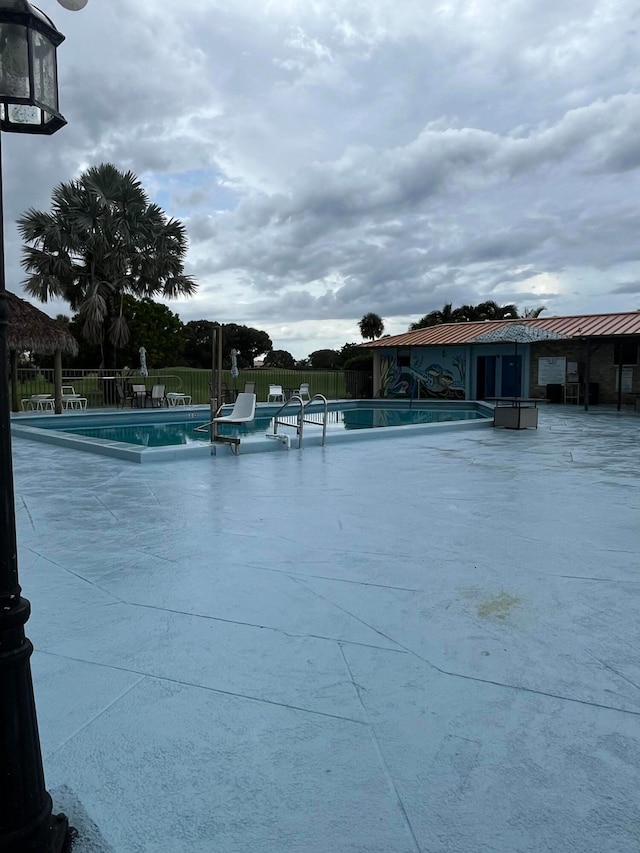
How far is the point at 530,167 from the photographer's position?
18.5 m

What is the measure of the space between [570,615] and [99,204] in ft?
71.9

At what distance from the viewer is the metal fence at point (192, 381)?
20109 millimetres

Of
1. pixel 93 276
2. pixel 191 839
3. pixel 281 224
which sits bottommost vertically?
pixel 191 839

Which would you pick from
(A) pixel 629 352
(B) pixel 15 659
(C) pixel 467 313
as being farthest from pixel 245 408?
(C) pixel 467 313

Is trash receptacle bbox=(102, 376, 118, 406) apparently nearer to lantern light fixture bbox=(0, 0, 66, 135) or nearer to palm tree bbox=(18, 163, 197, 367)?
palm tree bbox=(18, 163, 197, 367)

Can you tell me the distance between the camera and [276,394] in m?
22.9

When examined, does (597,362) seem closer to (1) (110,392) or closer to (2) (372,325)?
(1) (110,392)

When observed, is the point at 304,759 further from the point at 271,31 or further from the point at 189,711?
the point at 271,31

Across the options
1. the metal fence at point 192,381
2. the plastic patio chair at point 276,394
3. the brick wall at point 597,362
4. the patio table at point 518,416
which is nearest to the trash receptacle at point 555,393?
the brick wall at point 597,362

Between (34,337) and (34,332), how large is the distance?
0.13 metres

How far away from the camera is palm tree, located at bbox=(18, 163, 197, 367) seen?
2084 centimetres

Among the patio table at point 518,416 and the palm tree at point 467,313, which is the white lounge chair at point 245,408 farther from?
the palm tree at point 467,313

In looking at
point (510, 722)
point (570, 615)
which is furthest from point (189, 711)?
point (570, 615)

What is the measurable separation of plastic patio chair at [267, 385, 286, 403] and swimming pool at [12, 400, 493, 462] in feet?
6.61
